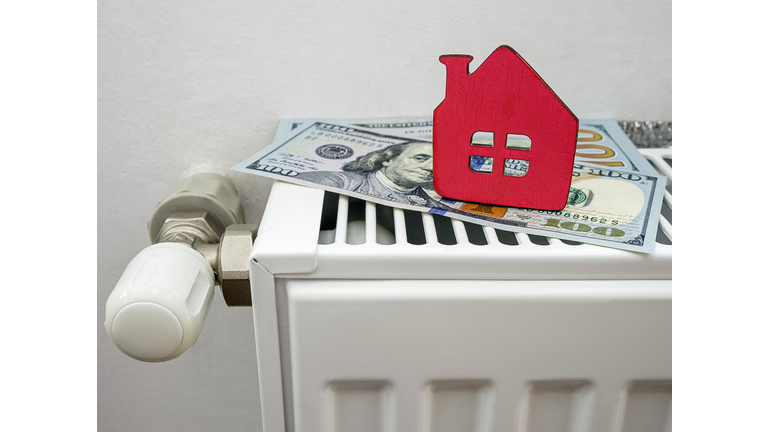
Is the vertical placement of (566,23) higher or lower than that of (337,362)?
higher

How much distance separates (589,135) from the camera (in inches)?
19.0

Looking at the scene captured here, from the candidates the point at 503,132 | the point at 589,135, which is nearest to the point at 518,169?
the point at 503,132

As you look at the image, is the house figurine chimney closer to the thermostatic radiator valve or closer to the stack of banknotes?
the stack of banknotes

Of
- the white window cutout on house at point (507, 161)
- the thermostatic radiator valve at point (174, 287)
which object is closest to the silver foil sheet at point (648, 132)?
the white window cutout on house at point (507, 161)

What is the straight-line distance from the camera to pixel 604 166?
41 centimetres

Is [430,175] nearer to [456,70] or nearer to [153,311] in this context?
[456,70]

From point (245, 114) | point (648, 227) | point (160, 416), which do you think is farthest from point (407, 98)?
point (160, 416)

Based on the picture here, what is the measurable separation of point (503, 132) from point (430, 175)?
82mm

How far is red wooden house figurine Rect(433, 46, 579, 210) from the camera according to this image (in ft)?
1.02

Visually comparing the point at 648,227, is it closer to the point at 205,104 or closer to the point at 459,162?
the point at 459,162

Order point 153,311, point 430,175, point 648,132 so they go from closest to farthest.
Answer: point 153,311
point 430,175
point 648,132

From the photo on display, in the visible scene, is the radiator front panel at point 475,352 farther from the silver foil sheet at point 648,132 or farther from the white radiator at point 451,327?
the silver foil sheet at point 648,132

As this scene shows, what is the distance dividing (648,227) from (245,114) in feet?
1.23

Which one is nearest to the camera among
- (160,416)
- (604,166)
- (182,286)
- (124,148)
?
(182,286)
